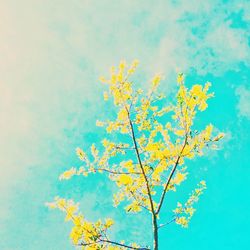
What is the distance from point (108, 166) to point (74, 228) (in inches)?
85.4

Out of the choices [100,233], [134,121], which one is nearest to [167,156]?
[134,121]

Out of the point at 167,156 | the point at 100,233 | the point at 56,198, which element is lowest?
the point at 100,233

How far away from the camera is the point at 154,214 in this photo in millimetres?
12430

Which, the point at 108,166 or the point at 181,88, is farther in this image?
the point at 108,166

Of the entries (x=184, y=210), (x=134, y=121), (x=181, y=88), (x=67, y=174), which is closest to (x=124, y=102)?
(x=134, y=121)

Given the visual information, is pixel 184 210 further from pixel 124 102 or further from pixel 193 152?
pixel 124 102

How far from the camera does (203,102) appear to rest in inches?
476

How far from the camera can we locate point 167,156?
487 inches

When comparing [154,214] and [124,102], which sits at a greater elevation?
[124,102]

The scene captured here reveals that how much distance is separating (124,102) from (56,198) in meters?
3.68

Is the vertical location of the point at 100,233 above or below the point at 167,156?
below

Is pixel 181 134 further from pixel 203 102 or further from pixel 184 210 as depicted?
pixel 184 210

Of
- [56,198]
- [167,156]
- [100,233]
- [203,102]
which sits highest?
[203,102]

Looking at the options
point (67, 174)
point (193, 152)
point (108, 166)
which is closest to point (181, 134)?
point (193, 152)
